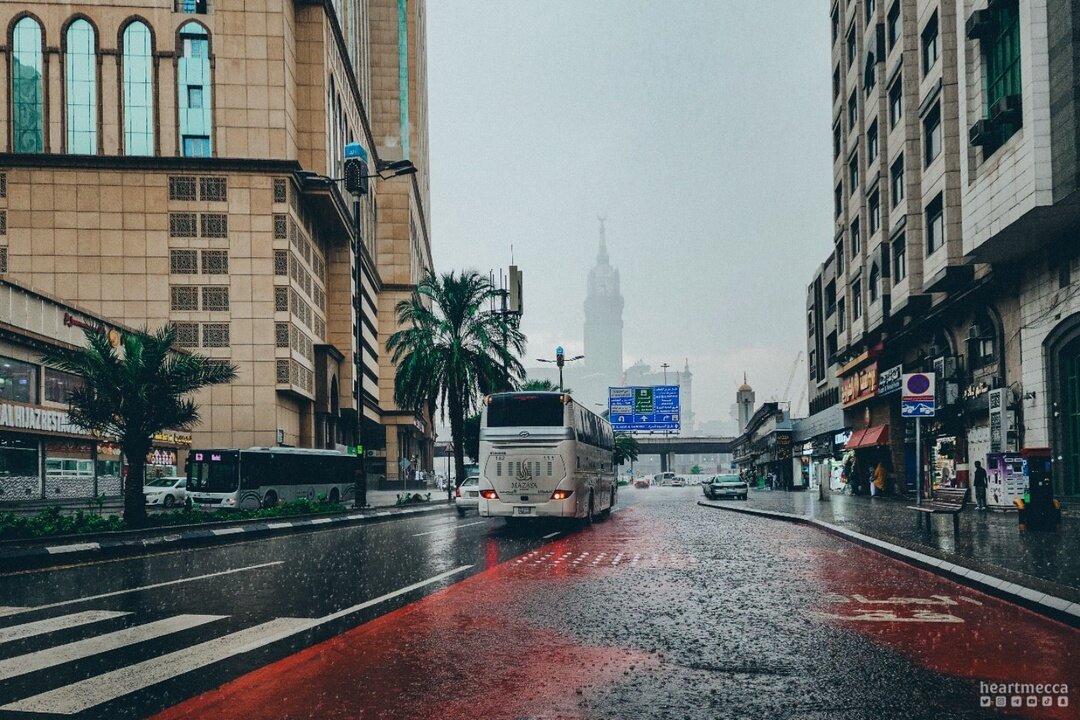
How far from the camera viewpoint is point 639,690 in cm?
596

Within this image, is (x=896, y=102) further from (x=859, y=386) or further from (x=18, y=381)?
(x=18, y=381)

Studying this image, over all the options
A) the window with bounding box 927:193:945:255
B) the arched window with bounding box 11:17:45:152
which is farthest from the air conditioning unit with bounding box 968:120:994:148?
the arched window with bounding box 11:17:45:152

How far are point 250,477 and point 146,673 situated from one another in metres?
31.7

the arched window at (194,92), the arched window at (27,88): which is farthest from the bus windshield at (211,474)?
the arched window at (27,88)

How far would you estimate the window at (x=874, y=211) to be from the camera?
42500mm

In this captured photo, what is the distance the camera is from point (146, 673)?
254 inches

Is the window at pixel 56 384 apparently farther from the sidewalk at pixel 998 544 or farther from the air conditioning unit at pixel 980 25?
the air conditioning unit at pixel 980 25

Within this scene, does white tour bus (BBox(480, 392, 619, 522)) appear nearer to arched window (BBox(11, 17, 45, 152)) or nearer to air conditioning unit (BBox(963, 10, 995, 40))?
air conditioning unit (BBox(963, 10, 995, 40))

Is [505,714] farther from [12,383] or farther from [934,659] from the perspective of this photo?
[12,383]

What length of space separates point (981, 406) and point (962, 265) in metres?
4.75

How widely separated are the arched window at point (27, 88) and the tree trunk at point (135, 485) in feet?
131

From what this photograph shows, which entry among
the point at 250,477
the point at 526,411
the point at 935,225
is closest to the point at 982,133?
the point at 935,225

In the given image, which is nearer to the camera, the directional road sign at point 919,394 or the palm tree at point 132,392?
the directional road sign at point 919,394

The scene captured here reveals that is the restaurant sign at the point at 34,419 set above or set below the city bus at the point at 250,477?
above
